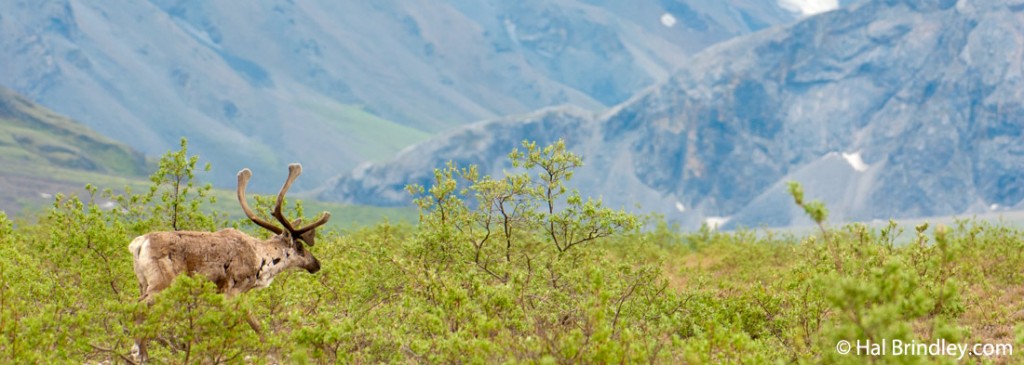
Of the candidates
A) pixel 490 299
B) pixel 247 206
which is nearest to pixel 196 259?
pixel 247 206

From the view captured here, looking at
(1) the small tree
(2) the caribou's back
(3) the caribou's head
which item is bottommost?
(2) the caribou's back

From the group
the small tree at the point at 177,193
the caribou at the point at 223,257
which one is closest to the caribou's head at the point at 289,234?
the caribou at the point at 223,257

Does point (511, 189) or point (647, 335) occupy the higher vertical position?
point (511, 189)

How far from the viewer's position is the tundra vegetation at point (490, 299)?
12861 millimetres

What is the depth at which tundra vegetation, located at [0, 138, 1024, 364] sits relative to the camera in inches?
506

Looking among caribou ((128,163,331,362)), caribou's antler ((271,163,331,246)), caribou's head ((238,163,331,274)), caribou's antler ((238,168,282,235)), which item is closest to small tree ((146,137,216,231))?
caribou's antler ((238,168,282,235))

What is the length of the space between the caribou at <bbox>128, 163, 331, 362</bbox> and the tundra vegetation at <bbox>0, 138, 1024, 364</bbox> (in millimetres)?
566

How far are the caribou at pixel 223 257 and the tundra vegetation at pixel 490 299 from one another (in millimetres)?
566

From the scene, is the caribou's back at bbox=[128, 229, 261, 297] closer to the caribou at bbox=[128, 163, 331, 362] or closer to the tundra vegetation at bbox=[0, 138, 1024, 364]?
the caribou at bbox=[128, 163, 331, 362]

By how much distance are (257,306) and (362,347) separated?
275 centimetres

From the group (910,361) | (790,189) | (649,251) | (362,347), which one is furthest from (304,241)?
(649,251)

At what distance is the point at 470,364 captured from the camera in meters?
13.1

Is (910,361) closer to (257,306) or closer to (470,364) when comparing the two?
(470,364)

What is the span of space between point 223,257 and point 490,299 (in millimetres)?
5019
